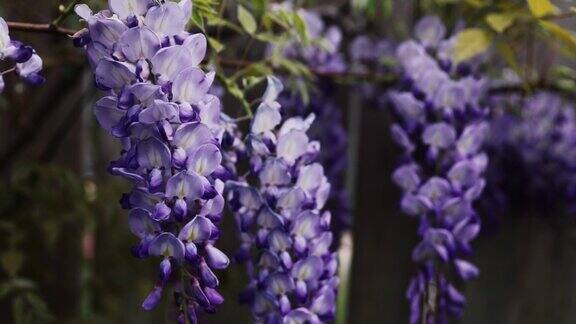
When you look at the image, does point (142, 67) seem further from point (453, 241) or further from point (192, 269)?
point (453, 241)

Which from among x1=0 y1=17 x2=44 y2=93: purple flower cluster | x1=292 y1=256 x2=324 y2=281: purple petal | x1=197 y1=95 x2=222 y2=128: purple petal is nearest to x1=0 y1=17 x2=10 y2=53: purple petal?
x1=0 y1=17 x2=44 y2=93: purple flower cluster

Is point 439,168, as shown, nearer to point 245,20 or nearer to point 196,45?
point 245,20

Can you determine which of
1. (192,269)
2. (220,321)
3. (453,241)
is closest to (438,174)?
(453,241)

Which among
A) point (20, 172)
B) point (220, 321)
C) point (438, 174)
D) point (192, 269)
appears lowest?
point (220, 321)

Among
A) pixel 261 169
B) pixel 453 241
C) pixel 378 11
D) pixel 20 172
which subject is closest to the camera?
pixel 261 169

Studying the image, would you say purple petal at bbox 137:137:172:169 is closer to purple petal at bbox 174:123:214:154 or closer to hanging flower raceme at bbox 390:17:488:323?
purple petal at bbox 174:123:214:154

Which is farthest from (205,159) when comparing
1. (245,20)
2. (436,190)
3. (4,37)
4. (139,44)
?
(436,190)
